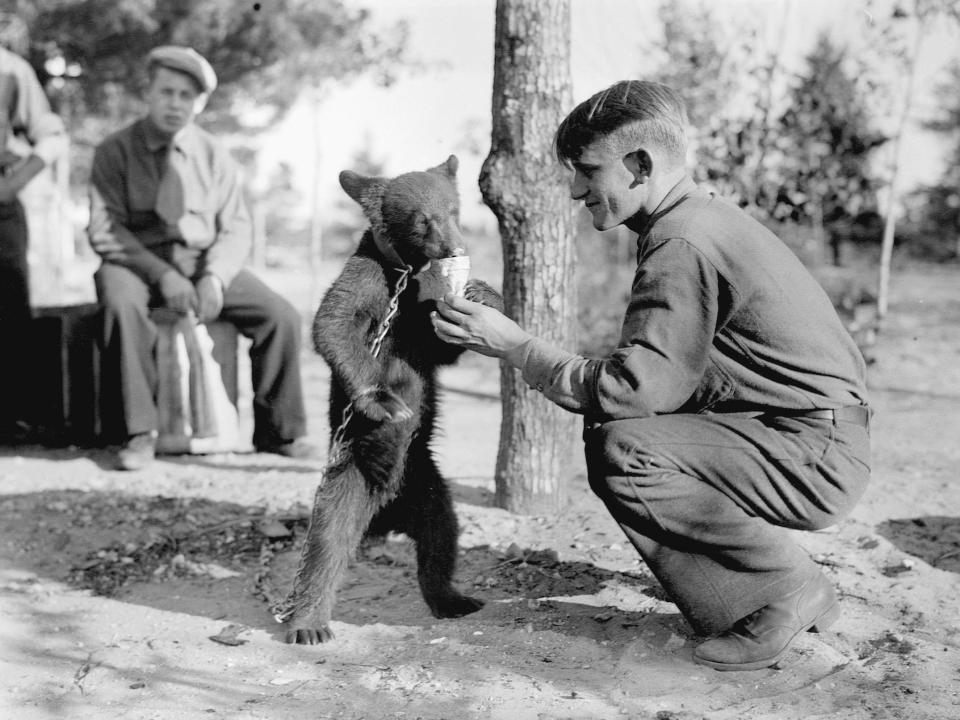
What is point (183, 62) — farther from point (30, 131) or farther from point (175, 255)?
point (30, 131)

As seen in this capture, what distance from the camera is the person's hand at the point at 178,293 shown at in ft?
20.0

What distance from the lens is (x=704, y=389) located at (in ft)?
10.3

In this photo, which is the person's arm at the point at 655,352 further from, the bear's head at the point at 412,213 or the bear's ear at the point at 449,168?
the bear's ear at the point at 449,168

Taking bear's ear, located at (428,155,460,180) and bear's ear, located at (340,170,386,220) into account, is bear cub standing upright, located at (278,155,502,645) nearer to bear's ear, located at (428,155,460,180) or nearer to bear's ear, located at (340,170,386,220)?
bear's ear, located at (340,170,386,220)

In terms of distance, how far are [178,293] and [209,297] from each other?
0.58ft

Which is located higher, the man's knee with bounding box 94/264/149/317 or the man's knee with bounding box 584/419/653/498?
the man's knee with bounding box 94/264/149/317

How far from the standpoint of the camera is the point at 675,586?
3191 millimetres

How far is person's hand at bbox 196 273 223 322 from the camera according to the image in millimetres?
6152

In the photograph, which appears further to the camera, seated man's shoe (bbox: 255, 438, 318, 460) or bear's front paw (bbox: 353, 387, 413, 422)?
seated man's shoe (bbox: 255, 438, 318, 460)

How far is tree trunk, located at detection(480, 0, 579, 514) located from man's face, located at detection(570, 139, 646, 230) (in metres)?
1.44

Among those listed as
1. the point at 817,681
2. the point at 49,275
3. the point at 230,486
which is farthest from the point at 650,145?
the point at 49,275

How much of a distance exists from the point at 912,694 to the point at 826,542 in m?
1.36

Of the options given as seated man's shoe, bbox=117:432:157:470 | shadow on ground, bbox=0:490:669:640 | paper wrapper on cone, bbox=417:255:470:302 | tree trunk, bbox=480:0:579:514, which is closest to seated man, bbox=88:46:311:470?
seated man's shoe, bbox=117:432:157:470

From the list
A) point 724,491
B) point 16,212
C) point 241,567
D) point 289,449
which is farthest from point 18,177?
point 724,491
